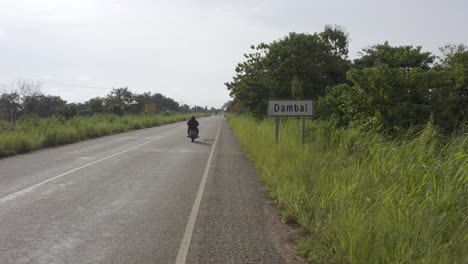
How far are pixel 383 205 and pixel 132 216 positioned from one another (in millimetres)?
3907

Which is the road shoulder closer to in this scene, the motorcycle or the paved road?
the paved road

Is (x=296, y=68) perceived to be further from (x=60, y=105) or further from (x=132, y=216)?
(x=60, y=105)

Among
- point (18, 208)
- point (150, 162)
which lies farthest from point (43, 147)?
point (18, 208)

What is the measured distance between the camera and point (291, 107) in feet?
37.8

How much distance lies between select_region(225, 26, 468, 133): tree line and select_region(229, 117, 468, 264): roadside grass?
6.98ft

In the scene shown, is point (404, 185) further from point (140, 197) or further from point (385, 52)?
point (385, 52)

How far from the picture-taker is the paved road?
459 centimetres

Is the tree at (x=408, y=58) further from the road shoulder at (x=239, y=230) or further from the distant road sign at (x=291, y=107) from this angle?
the road shoulder at (x=239, y=230)

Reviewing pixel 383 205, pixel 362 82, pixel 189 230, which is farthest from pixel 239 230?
pixel 362 82

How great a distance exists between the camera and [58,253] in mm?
4559

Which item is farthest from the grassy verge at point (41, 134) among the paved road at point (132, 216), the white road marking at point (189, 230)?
the white road marking at point (189, 230)

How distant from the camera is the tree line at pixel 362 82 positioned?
499 inches

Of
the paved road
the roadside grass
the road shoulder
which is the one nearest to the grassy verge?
the paved road

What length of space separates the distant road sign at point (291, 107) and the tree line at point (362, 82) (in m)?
1.31
